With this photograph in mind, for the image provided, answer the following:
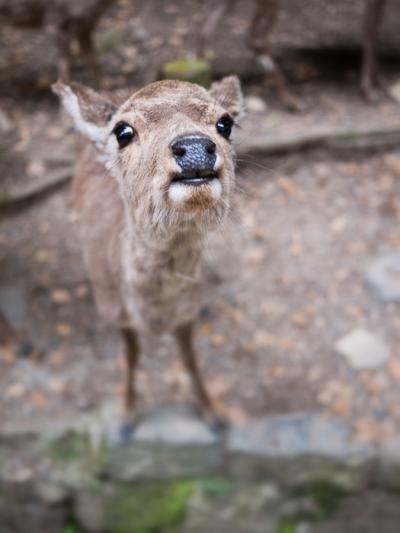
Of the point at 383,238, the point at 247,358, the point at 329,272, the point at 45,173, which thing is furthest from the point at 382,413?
the point at 45,173

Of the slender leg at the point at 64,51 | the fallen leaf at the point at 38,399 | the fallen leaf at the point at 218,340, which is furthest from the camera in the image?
the slender leg at the point at 64,51

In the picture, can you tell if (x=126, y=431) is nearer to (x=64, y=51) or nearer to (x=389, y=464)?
(x=389, y=464)

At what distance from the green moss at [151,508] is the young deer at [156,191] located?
2.97 ft

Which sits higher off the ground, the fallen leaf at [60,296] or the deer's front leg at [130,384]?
the fallen leaf at [60,296]

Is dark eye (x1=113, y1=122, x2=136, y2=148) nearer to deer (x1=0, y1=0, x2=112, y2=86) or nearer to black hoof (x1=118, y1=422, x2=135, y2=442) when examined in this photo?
black hoof (x1=118, y1=422, x2=135, y2=442)

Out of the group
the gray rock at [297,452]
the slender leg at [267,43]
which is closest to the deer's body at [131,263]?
the gray rock at [297,452]

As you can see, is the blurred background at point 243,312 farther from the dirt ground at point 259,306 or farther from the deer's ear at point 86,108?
the deer's ear at point 86,108

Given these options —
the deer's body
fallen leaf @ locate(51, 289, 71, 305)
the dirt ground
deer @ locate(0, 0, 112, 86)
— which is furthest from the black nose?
deer @ locate(0, 0, 112, 86)

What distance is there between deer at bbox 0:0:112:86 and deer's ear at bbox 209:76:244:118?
3607mm

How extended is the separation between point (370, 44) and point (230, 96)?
4.36 metres

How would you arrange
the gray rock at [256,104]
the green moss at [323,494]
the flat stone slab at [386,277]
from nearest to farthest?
the green moss at [323,494], the flat stone slab at [386,277], the gray rock at [256,104]

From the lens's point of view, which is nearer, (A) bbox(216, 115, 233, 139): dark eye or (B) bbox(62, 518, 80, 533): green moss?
(A) bbox(216, 115, 233, 139): dark eye

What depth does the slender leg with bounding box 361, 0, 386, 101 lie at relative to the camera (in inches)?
241

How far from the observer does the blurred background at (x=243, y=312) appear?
374cm
